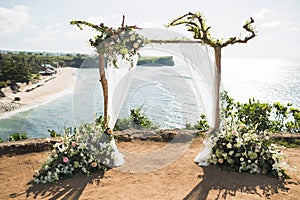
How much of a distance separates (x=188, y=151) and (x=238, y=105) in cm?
243

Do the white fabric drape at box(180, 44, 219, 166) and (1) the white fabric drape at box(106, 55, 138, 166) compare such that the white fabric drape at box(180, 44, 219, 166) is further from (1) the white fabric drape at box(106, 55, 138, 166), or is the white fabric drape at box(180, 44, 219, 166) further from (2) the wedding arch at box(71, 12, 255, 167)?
(1) the white fabric drape at box(106, 55, 138, 166)

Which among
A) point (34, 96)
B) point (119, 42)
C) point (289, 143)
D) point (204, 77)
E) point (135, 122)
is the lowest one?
point (34, 96)

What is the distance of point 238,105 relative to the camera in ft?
22.9

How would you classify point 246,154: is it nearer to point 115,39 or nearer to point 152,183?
point 152,183

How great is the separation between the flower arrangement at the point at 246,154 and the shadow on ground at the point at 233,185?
14 centimetres

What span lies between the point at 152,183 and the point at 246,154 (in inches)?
62.8

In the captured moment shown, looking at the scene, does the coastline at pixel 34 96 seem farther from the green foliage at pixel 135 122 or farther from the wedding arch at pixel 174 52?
the wedding arch at pixel 174 52

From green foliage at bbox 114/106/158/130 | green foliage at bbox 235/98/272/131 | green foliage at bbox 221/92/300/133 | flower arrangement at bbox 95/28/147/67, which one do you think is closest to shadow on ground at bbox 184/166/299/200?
flower arrangement at bbox 95/28/147/67

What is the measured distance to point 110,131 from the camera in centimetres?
451

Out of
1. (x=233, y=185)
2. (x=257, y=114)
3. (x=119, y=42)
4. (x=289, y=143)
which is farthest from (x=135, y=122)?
(x=233, y=185)

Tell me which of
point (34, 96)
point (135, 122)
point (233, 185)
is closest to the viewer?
point (233, 185)

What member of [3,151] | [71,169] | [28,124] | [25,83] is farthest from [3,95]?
[71,169]

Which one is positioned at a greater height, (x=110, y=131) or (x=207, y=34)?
(x=207, y=34)

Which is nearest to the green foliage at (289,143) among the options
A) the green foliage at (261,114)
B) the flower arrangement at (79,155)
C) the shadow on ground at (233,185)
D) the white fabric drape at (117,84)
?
the green foliage at (261,114)
